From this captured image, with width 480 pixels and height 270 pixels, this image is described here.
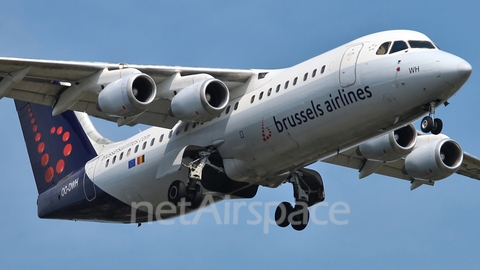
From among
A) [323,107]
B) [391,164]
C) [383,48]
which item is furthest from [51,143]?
[383,48]

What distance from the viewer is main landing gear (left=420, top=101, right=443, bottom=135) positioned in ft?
54.0

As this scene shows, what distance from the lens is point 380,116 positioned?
16.7m

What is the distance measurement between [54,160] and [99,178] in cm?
249

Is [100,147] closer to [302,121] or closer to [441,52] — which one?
[302,121]

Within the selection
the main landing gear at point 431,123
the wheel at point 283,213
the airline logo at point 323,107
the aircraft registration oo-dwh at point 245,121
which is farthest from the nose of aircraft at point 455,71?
the wheel at point 283,213

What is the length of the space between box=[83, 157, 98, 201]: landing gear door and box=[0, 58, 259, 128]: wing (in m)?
1.78

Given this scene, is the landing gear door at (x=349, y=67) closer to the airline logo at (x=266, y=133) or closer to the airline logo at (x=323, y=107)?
the airline logo at (x=323, y=107)

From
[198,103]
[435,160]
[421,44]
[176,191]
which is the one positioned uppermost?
[198,103]

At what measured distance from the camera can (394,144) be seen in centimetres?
1931

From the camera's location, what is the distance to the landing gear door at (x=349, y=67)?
55.2ft

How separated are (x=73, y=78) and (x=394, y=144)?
19.4 ft

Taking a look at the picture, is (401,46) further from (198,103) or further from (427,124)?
(198,103)

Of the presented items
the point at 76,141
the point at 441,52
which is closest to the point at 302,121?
the point at 441,52

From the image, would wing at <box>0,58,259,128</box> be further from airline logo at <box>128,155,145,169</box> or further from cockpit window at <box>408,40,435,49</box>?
cockpit window at <box>408,40,435,49</box>
